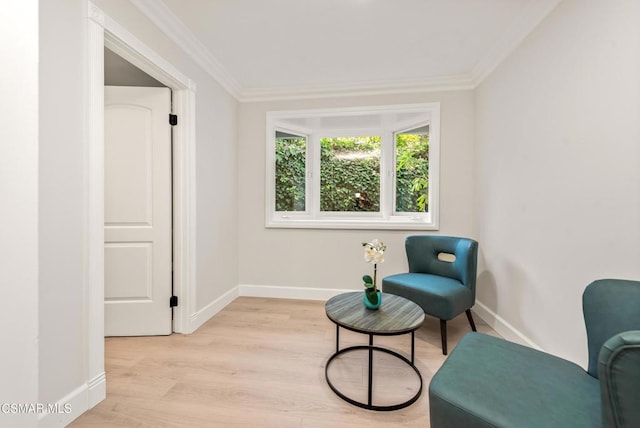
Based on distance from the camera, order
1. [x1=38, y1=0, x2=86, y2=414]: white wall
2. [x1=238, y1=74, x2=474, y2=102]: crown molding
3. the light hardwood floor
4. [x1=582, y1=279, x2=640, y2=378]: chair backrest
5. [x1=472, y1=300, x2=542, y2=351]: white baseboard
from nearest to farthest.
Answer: [x1=582, y1=279, x2=640, y2=378]: chair backrest < [x1=38, y1=0, x2=86, y2=414]: white wall < the light hardwood floor < [x1=472, y1=300, x2=542, y2=351]: white baseboard < [x1=238, y1=74, x2=474, y2=102]: crown molding

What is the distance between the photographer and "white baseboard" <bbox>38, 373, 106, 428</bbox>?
3.93 ft

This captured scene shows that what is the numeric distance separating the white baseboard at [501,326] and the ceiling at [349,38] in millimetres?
2186

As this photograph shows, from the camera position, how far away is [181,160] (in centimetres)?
216

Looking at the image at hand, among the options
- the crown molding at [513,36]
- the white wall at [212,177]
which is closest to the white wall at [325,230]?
the white wall at [212,177]

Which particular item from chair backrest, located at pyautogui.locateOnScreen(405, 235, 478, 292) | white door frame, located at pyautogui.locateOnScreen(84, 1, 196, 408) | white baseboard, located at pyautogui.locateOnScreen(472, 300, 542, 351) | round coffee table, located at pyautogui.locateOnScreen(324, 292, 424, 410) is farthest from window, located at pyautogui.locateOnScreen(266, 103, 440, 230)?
white door frame, located at pyautogui.locateOnScreen(84, 1, 196, 408)

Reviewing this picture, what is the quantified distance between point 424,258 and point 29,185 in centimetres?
261

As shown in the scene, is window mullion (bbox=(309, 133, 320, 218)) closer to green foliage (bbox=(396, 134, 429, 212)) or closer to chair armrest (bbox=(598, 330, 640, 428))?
green foliage (bbox=(396, 134, 429, 212))

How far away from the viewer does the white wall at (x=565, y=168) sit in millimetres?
1221

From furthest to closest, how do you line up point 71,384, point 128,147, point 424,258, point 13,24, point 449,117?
point 449,117 → point 424,258 → point 128,147 → point 71,384 → point 13,24

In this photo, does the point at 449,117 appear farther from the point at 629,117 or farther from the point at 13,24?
the point at 13,24

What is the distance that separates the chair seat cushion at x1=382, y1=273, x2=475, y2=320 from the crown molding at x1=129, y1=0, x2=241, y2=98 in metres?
2.54

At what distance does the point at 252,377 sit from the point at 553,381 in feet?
4.95

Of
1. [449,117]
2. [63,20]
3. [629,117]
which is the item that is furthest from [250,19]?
[629,117]

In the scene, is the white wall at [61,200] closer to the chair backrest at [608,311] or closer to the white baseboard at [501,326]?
the chair backrest at [608,311]
